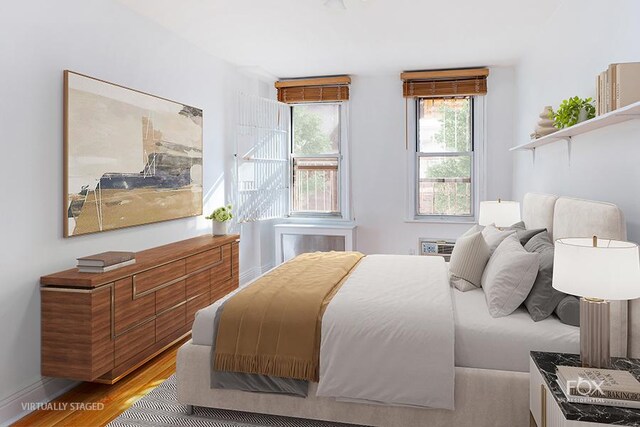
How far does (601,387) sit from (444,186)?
4315 mm

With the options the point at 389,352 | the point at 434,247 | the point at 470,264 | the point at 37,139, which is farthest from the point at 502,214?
the point at 37,139

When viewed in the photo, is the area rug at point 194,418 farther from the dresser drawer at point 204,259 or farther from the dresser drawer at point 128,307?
the dresser drawer at point 204,259

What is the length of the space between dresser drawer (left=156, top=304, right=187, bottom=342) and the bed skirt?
836 mm

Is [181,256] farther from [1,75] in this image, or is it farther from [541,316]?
[541,316]

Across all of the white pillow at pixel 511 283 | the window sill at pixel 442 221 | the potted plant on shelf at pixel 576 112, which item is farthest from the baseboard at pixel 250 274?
the potted plant on shelf at pixel 576 112

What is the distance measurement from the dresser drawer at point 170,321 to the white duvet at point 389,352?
1.48 m

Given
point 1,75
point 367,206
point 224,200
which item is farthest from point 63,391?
point 367,206

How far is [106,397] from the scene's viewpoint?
112 inches

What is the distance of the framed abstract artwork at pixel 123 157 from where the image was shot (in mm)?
2975

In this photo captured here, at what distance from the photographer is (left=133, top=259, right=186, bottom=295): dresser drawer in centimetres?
306

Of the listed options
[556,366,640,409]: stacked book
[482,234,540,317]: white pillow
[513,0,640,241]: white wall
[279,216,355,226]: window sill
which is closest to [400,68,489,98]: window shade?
[513,0,640,241]: white wall

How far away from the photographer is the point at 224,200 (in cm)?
516

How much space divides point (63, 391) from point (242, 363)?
136 cm

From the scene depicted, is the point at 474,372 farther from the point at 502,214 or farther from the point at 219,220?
the point at 219,220
